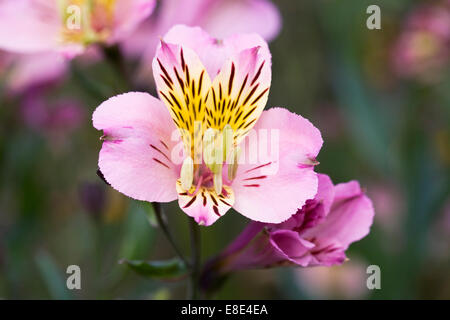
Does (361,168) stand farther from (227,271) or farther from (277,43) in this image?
(227,271)

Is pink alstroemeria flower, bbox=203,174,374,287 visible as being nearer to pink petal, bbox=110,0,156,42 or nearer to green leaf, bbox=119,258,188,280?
green leaf, bbox=119,258,188,280

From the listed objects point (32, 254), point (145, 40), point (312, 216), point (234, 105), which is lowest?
point (32, 254)

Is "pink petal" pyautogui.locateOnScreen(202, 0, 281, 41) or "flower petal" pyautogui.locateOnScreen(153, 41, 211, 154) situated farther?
"pink petal" pyautogui.locateOnScreen(202, 0, 281, 41)

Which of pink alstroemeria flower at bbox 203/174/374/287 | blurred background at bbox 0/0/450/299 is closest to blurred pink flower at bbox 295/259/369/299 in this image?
blurred background at bbox 0/0/450/299

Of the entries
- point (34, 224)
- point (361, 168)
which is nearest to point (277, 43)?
point (361, 168)

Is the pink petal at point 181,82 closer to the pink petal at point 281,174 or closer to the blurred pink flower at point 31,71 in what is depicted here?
the pink petal at point 281,174
